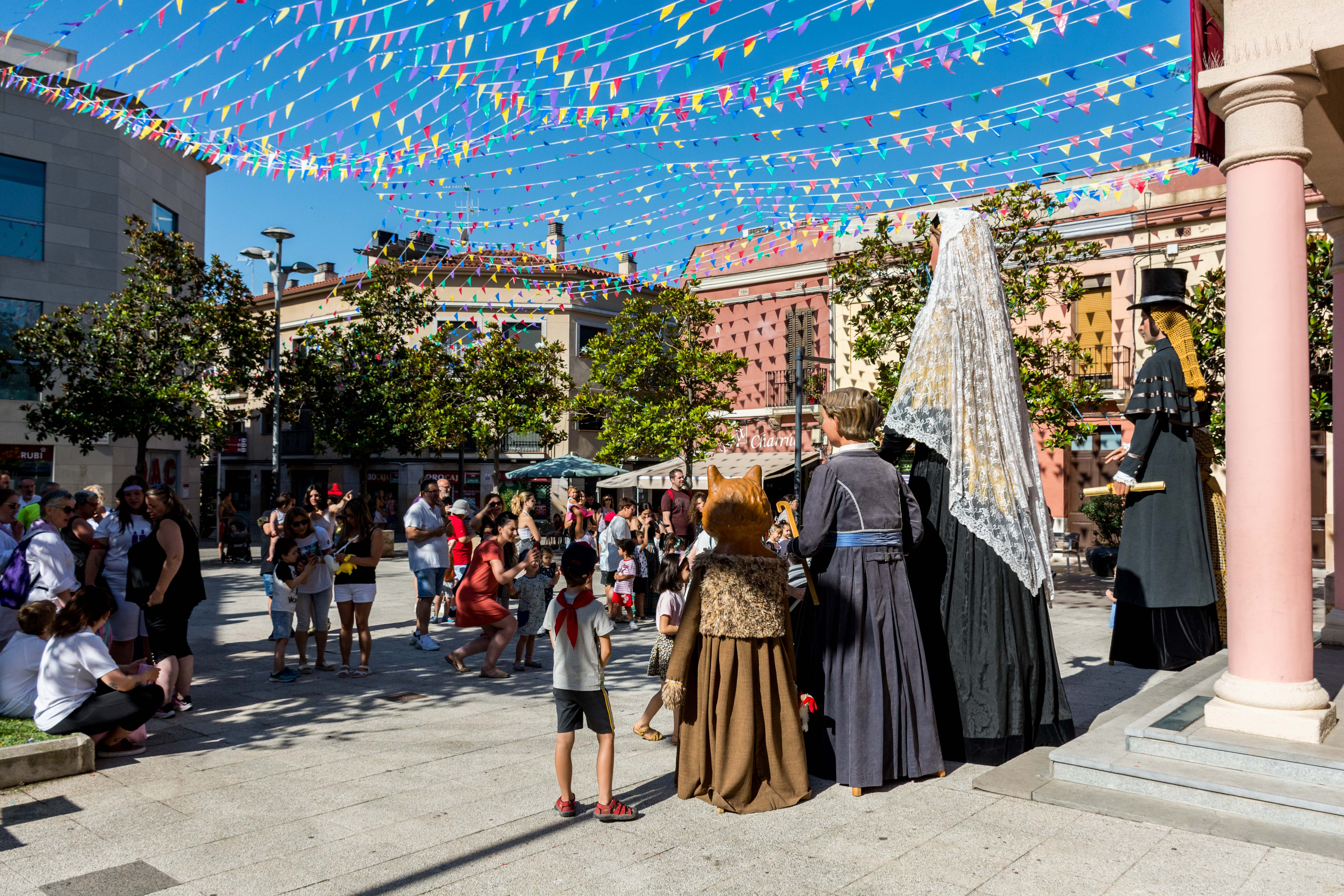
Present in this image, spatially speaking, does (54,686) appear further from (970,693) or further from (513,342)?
(513,342)

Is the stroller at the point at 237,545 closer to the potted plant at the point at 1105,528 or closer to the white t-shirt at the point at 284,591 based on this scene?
the white t-shirt at the point at 284,591

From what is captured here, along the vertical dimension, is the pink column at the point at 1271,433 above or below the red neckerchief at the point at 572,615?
above

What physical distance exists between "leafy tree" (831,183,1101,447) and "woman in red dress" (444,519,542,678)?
810 cm

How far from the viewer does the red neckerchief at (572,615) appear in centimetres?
457

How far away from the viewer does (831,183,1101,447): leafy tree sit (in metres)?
15.0

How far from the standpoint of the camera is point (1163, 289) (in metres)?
7.06

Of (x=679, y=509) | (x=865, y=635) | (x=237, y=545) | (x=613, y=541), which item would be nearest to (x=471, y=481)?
(x=237, y=545)

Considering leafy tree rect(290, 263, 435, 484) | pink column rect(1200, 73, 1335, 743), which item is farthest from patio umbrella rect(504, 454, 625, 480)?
pink column rect(1200, 73, 1335, 743)

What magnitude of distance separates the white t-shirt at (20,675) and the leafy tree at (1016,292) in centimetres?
1145

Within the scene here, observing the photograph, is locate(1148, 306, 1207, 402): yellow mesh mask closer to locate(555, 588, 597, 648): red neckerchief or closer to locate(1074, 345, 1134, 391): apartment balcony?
locate(555, 588, 597, 648): red neckerchief

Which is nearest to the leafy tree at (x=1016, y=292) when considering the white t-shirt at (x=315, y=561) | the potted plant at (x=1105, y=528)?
the potted plant at (x=1105, y=528)

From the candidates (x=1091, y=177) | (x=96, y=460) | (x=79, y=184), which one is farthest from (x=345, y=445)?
Answer: (x=1091, y=177)

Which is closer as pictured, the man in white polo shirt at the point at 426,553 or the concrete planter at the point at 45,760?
the concrete planter at the point at 45,760

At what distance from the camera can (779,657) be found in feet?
15.0
